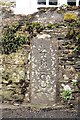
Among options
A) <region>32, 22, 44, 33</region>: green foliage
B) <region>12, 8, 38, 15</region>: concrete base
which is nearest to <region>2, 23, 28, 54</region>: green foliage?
<region>32, 22, 44, 33</region>: green foliage

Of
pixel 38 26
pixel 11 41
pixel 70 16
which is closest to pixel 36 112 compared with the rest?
pixel 11 41

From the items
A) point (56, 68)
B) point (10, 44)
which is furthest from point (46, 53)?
point (10, 44)

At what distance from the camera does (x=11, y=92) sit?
33.9 ft

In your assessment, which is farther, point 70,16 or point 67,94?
point 70,16

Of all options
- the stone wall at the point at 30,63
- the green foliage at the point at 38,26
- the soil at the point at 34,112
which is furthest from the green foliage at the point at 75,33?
the soil at the point at 34,112

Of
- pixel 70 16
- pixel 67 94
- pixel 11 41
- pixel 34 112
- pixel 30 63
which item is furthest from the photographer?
pixel 70 16

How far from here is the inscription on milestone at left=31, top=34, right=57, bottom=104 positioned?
10.1 metres

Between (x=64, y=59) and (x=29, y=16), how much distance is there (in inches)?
58.5

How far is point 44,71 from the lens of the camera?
10.2m

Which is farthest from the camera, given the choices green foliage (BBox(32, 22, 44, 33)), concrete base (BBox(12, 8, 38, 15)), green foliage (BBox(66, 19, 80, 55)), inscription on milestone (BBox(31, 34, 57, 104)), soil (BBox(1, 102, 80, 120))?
concrete base (BBox(12, 8, 38, 15))

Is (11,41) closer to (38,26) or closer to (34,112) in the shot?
(38,26)

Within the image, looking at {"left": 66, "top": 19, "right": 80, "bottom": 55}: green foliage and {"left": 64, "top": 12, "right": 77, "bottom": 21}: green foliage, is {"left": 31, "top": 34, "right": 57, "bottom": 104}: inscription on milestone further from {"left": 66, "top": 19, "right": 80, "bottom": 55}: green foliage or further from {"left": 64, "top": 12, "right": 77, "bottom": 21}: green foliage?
{"left": 64, "top": 12, "right": 77, "bottom": 21}: green foliage

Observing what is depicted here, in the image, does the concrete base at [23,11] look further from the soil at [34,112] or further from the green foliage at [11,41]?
the soil at [34,112]

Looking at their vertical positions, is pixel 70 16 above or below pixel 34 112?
above
